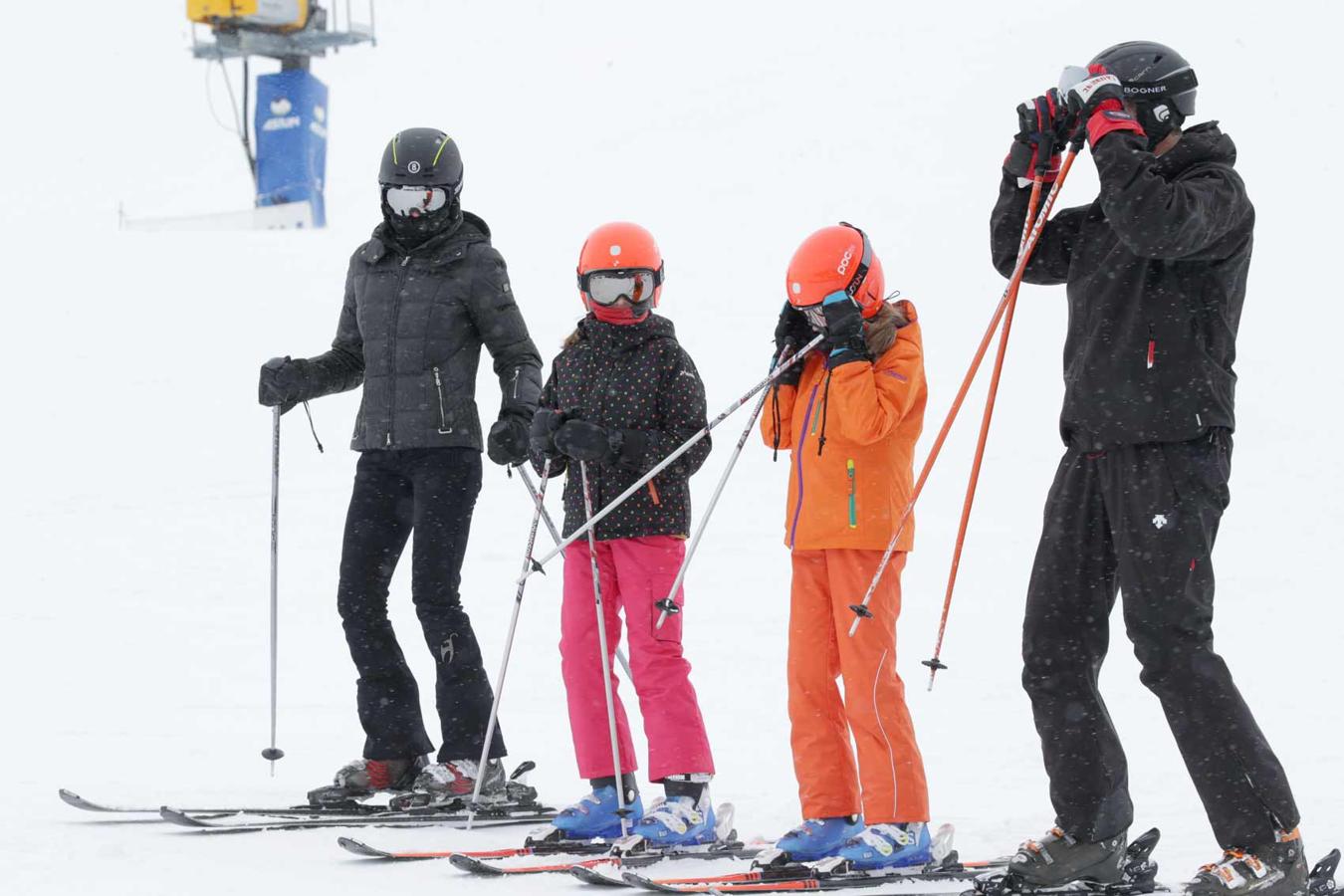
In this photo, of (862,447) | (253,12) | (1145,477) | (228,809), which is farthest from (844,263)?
(253,12)

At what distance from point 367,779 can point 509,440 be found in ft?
4.15

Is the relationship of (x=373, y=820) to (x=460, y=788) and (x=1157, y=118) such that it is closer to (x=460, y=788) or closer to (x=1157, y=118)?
(x=460, y=788)

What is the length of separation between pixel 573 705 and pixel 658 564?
52cm

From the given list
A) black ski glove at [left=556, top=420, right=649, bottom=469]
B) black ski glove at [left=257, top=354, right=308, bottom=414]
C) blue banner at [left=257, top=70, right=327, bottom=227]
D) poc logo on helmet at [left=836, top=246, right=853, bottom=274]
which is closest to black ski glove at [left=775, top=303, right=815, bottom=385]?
poc logo on helmet at [left=836, top=246, right=853, bottom=274]

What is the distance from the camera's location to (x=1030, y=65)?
21.8m

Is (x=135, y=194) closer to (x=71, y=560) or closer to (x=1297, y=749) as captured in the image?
(x=71, y=560)

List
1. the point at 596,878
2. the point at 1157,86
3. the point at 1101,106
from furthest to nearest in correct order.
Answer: the point at 596,878
the point at 1157,86
the point at 1101,106

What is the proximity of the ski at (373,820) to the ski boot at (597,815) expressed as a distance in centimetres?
30

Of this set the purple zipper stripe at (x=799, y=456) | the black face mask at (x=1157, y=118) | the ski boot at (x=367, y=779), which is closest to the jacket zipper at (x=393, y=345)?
the ski boot at (x=367, y=779)

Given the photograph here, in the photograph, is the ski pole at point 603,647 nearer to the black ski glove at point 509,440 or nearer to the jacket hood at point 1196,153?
the black ski glove at point 509,440

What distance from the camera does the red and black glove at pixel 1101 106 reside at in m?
3.69

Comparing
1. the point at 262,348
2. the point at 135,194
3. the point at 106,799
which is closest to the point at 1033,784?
the point at 106,799

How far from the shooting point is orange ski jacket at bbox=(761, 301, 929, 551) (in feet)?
14.0

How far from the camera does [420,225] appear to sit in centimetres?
547
